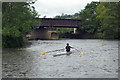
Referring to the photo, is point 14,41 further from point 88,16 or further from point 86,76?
point 88,16

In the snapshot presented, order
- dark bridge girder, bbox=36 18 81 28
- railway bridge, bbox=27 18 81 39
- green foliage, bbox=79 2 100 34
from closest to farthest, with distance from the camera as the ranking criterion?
dark bridge girder, bbox=36 18 81 28 < railway bridge, bbox=27 18 81 39 < green foliage, bbox=79 2 100 34

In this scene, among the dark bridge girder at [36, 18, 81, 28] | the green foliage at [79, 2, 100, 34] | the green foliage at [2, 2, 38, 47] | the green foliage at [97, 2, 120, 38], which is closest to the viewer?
the green foliage at [2, 2, 38, 47]

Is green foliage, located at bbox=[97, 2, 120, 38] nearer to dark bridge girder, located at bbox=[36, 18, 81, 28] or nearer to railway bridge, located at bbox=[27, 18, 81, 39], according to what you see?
dark bridge girder, located at bbox=[36, 18, 81, 28]

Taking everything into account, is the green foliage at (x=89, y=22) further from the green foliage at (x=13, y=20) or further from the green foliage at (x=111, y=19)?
the green foliage at (x=13, y=20)

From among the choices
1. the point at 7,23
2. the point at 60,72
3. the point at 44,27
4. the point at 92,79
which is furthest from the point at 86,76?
the point at 44,27

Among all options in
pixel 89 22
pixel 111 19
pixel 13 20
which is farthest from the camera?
pixel 89 22

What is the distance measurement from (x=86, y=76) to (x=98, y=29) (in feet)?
279

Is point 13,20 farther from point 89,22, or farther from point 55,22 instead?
point 89,22

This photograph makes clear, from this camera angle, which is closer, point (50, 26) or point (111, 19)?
point (111, 19)

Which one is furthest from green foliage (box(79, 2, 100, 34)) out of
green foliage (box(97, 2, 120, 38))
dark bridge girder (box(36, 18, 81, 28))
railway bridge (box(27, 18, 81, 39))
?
green foliage (box(97, 2, 120, 38))

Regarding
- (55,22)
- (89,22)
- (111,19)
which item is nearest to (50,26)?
(55,22)

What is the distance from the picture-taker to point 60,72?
22.6m

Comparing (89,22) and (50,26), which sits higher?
(89,22)

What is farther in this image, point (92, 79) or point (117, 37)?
point (117, 37)
